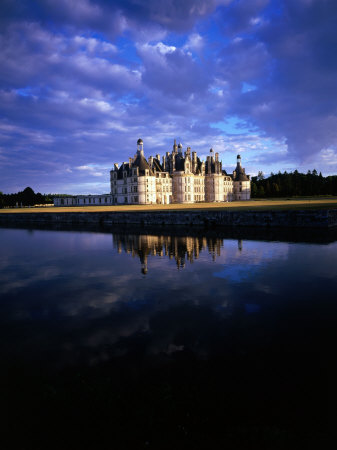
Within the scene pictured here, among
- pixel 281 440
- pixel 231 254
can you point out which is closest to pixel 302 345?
pixel 281 440

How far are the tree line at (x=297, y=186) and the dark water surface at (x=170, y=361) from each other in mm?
108217

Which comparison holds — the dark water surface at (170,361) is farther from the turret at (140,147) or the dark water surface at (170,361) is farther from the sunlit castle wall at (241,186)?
the sunlit castle wall at (241,186)

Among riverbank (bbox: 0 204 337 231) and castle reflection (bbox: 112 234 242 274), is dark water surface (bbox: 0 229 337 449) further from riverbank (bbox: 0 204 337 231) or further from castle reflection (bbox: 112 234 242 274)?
riverbank (bbox: 0 204 337 231)

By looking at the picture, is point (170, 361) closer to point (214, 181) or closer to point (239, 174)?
point (214, 181)

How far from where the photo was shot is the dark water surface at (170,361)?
12.2 ft

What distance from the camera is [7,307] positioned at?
8164mm

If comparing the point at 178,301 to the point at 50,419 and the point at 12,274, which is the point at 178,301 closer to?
the point at 50,419

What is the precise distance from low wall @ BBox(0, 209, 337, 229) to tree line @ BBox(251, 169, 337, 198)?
8907cm

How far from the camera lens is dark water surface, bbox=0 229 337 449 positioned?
3.73m

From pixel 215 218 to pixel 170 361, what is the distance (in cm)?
2641

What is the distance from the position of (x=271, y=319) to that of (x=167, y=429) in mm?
4028

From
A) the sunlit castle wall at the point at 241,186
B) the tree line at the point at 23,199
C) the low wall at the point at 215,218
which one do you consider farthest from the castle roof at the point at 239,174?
the low wall at the point at 215,218

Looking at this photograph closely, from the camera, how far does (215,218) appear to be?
30.9m

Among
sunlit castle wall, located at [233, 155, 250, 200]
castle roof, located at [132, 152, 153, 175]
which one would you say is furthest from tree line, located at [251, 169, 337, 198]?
castle roof, located at [132, 152, 153, 175]
